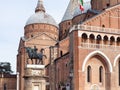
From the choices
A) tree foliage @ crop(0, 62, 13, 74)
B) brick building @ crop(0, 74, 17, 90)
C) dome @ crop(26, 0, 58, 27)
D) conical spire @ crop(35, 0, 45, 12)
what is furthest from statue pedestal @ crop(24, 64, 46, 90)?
tree foliage @ crop(0, 62, 13, 74)

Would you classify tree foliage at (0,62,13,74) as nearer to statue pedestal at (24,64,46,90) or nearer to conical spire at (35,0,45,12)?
conical spire at (35,0,45,12)

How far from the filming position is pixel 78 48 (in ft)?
111

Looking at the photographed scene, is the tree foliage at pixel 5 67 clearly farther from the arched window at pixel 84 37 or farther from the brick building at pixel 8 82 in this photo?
the arched window at pixel 84 37

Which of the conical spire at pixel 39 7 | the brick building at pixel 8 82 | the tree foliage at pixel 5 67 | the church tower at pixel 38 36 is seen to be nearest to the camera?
the church tower at pixel 38 36

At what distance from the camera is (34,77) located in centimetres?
1989

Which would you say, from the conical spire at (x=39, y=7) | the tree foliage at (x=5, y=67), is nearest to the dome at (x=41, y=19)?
the conical spire at (x=39, y=7)

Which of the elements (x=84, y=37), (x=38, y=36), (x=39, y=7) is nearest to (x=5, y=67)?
(x=39, y=7)

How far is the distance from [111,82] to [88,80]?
216cm

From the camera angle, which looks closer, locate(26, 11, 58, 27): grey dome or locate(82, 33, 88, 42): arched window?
locate(82, 33, 88, 42): arched window

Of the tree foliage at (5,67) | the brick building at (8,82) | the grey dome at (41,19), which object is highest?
the grey dome at (41,19)

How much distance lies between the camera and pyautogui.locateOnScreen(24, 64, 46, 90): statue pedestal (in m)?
19.9

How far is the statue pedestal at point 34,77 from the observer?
1990 centimetres

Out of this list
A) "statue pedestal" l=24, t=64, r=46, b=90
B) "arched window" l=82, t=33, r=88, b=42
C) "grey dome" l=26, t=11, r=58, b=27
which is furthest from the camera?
"grey dome" l=26, t=11, r=58, b=27

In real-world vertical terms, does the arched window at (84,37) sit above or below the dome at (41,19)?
below
